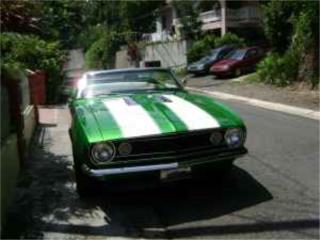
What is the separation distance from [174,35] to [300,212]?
151ft

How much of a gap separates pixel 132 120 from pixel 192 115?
66cm

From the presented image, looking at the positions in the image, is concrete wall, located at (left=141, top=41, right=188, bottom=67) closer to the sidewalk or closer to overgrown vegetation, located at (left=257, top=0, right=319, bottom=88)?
the sidewalk

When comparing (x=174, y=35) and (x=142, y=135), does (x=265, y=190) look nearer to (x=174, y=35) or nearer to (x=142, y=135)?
(x=142, y=135)

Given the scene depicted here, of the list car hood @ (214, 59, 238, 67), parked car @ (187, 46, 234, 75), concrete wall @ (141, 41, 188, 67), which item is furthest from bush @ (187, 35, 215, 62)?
car hood @ (214, 59, 238, 67)

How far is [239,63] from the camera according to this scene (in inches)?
1272

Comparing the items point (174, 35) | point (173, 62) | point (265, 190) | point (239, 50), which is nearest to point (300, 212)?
point (265, 190)

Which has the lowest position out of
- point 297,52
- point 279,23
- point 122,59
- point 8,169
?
point 122,59

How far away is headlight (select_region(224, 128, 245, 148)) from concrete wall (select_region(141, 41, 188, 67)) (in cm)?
3677

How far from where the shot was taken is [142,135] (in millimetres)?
6605

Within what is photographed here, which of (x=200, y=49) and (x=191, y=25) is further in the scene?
(x=191, y=25)

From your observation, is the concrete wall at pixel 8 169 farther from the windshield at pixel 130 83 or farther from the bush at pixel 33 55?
the bush at pixel 33 55

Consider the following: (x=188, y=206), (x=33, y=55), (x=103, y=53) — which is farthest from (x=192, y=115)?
(x=103, y=53)

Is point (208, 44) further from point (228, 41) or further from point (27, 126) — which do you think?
point (27, 126)

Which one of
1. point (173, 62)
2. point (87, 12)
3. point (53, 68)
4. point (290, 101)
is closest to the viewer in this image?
point (290, 101)
